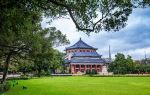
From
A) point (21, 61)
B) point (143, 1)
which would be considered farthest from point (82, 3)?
point (21, 61)

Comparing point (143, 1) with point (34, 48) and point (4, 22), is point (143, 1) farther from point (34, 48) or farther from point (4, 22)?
point (34, 48)

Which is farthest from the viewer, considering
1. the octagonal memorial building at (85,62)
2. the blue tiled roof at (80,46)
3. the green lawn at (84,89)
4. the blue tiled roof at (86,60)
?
the blue tiled roof at (80,46)

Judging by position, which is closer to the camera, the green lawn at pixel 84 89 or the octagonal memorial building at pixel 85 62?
the green lawn at pixel 84 89

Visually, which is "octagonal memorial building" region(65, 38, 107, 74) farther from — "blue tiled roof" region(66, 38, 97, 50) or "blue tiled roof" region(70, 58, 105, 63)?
"blue tiled roof" region(66, 38, 97, 50)

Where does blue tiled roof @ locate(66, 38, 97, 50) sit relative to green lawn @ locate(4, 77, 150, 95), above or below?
above

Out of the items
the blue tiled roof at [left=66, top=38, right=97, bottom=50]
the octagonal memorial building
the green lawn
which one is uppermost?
the blue tiled roof at [left=66, top=38, right=97, bottom=50]

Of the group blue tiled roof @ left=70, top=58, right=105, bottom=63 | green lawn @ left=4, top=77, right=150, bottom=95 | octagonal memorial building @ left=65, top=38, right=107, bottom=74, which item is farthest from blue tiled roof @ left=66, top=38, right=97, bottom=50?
green lawn @ left=4, top=77, right=150, bottom=95

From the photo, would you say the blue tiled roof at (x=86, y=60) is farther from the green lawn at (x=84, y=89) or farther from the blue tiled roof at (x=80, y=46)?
the green lawn at (x=84, y=89)

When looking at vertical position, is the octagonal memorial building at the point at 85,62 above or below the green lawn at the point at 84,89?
above

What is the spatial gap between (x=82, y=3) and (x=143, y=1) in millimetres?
2386

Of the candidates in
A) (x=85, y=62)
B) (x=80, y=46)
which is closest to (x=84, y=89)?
(x=85, y=62)

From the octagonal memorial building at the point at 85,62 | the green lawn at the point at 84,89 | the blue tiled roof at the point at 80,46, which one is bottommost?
the green lawn at the point at 84,89

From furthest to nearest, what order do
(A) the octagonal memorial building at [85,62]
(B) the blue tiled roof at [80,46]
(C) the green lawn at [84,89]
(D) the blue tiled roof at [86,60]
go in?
(B) the blue tiled roof at [80,46] → (A) the octagonal memorial building at [85,62] → (D) the blue tiled roof at [86,60] → (C) the green lawn at [84,89]

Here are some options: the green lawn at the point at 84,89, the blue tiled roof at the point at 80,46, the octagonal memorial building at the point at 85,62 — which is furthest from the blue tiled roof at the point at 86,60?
the green lawn at the point at 84,89
